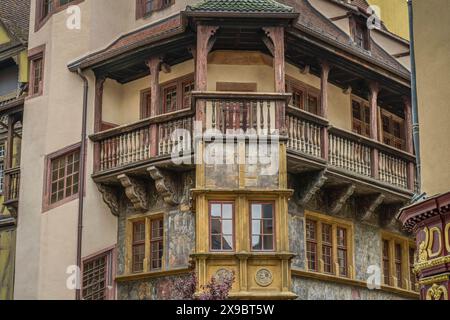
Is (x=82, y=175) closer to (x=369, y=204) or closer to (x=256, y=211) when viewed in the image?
(x=256, y=211)

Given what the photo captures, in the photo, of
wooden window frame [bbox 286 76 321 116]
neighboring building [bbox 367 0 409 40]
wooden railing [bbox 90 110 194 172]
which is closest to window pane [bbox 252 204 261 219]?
wooden railing [bbox 90 110 194 172]

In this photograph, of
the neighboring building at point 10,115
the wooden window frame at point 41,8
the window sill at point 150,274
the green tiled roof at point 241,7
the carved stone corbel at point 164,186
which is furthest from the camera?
the neighboring building at point 10,115

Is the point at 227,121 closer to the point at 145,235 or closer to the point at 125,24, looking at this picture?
the point at 145,235

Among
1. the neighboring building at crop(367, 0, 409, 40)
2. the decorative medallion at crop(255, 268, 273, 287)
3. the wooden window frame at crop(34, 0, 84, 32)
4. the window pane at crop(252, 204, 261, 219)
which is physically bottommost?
A: the decorative medallion at crop(255, 268, 273, 287)

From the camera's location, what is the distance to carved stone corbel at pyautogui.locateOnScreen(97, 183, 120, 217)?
2617cm

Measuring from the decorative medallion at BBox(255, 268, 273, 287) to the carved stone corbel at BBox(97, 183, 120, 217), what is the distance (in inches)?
177

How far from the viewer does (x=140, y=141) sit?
25484 millimetres

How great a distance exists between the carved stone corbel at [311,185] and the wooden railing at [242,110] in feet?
5.97

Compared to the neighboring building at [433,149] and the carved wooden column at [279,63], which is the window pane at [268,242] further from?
the neighboring building at [433,149]

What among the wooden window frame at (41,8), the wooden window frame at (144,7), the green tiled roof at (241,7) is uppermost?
Answer: the wooden window frame at (41,8)

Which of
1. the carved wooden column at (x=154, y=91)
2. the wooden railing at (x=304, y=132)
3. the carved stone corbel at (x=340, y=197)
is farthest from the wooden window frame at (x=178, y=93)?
the carved stone corbel at (x=340, y=197)

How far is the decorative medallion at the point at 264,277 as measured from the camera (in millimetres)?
23359

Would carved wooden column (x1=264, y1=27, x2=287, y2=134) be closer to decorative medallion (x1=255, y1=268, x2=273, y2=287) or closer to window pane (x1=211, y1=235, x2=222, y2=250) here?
window pane (x1=211, y1=235, x2=222, y2=250)

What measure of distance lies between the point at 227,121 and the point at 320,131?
8.19 feet
